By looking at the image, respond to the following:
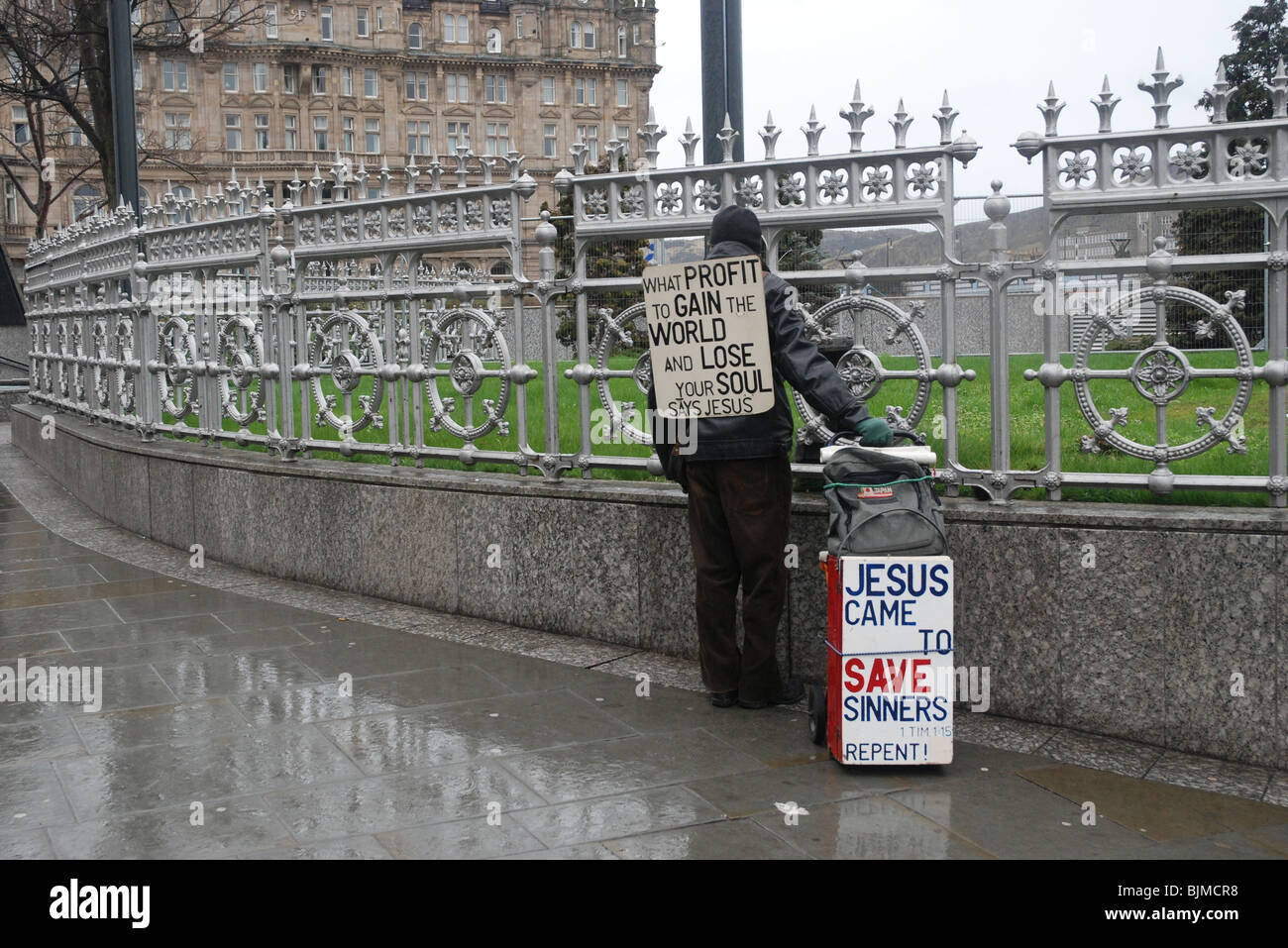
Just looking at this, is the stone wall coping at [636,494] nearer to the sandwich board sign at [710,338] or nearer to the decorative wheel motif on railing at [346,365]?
the decorative wheel motif on railing at [346,365]

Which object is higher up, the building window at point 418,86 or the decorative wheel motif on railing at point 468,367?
the building window at point 418,86

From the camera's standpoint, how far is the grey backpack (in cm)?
527

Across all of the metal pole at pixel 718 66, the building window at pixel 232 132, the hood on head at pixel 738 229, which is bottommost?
the hood on head at pixel 738 229

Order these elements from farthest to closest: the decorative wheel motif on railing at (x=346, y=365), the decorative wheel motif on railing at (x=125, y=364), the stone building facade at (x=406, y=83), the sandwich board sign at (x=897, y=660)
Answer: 1. the stone building facade at (x=406, y=83)
2. the decorative wheel motif on railing at (x=125, y=364)
3. the decorative wheel motif on railing at (x=346, y=365)
4. the sandwich board sign at (x=897, y=660)

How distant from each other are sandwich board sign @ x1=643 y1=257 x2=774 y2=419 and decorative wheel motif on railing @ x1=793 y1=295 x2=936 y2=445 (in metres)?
0.42

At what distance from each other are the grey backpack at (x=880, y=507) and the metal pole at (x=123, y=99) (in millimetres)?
11866

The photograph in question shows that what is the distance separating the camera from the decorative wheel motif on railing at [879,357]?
20.5ft

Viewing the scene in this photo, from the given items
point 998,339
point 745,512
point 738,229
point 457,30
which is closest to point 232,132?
point 457,30

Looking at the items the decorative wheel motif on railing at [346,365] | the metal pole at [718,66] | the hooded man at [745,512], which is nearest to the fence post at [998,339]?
the hooded man at [745,512]

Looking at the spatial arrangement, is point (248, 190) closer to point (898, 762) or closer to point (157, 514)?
point (157, 514)

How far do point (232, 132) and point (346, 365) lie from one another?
82.8m

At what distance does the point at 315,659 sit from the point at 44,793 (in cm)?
212

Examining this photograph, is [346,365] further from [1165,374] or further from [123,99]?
[123,99]

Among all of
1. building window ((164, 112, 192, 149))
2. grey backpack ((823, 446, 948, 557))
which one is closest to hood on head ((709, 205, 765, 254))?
grey backpack ((823, 446, 948, 557))
